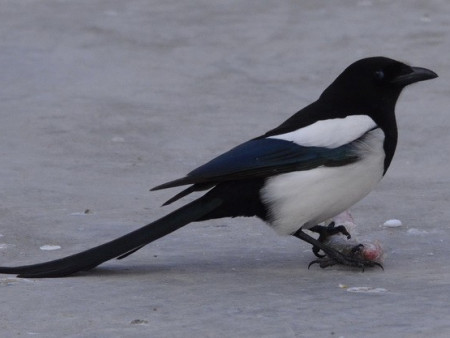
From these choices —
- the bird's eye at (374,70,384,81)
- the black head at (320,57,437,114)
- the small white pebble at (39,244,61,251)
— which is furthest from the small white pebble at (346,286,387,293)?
the small white pebble at (39,244,61,251)

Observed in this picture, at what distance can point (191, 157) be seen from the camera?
610 cm

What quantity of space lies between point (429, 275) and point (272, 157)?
66cm

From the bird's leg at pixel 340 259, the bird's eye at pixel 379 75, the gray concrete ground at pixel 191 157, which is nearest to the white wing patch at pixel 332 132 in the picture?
the bird's eye at pixel 379 75

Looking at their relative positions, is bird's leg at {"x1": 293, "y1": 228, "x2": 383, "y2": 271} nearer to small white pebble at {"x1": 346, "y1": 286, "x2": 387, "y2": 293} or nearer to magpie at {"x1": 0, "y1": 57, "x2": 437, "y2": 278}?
magpie at {"x1": 0, "y1": 57, "x2": 437, "y2": 278}

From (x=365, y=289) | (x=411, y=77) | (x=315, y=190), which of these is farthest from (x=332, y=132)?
(x=365, y=289)

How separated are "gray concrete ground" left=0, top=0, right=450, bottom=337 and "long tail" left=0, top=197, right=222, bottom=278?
2.4 inches

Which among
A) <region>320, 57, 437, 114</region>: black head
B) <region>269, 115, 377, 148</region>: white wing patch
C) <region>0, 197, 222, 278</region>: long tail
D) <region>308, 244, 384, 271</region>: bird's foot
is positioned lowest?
<region>308, 244, 384, 271</region>: bird's foot

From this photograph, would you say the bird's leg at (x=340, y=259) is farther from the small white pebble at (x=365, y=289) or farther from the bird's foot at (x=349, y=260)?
the small white pebble at (x=365, y=289)

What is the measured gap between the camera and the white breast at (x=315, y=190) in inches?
168

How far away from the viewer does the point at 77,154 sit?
6086 mm

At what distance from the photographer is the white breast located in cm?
427

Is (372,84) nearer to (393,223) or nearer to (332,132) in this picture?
(332,132)

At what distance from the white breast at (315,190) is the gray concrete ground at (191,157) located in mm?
209

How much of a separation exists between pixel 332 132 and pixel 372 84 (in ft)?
0.85
